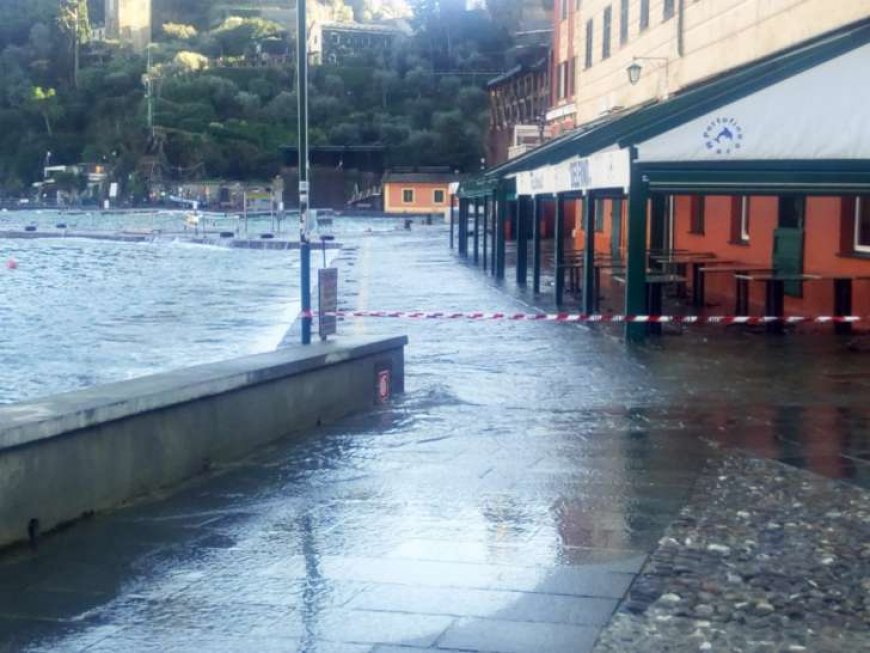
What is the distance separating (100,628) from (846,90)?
12.3m

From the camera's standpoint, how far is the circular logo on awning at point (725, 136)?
51.9 ft

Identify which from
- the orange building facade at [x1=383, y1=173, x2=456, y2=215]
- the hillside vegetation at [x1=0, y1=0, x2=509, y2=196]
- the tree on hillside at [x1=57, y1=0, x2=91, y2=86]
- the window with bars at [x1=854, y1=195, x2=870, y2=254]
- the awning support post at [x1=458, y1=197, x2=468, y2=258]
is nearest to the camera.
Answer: the window with bars at [x1=854, y1=195, x2=870, y2=254]

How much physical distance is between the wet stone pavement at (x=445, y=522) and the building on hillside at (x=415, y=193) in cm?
8067

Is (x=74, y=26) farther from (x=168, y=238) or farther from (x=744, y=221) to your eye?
(x=744, y=221)

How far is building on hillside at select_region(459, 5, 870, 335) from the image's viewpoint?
15633 mm

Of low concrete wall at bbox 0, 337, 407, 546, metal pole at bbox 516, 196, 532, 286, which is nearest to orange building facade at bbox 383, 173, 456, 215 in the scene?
metal pole at bbox 516, 196, 532, 286

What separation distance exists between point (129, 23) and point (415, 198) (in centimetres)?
9044

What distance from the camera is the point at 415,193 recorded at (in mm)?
96062

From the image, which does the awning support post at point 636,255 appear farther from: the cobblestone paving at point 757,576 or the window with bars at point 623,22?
the window with bars at point 623,22

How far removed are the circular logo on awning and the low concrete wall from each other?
21.0 ft

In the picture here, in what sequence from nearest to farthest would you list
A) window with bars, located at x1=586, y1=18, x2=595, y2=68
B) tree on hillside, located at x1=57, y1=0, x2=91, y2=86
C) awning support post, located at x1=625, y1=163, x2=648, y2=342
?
1. awning support post, located at x1=625, y1=163, x2=648, y2=342
2. window with bars, located at x1=586, y1=18, x2=595, y2=68
3. tree on hillside, located at x1=57, y1=0, x2=91, y2=86

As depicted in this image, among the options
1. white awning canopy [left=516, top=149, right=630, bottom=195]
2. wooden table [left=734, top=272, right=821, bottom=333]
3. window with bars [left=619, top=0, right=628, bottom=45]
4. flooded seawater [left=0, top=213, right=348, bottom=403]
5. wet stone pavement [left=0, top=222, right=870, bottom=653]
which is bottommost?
flooded seawater [left=0, top=213, right=348, bottom=403]

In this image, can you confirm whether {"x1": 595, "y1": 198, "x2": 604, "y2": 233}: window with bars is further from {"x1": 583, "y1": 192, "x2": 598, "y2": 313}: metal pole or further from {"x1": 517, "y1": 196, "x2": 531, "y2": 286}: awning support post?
{"x1": 583, "y1": 192, "x2": 598, "y2": 313}: metal pole

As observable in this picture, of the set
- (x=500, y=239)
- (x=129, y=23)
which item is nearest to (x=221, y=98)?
(x=129, y=23)
